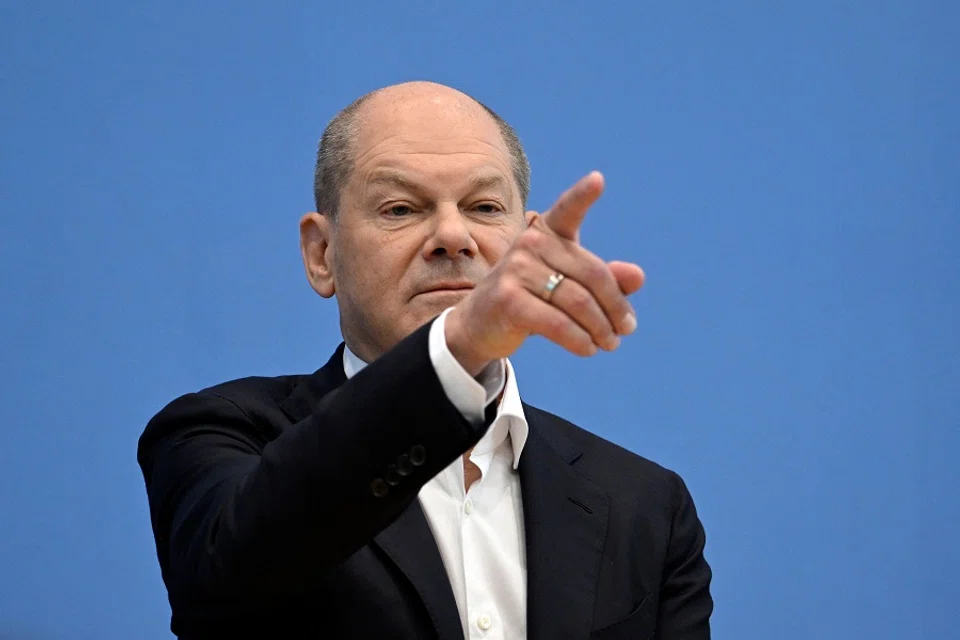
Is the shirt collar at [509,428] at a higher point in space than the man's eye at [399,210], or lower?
lower

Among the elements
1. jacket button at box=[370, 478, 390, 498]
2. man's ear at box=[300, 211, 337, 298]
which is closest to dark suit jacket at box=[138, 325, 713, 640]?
jacket button at box=[370, 478, 390, 498]

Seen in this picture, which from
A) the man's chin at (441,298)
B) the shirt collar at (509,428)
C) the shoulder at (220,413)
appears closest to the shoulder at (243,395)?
the shoulder at (220,413)

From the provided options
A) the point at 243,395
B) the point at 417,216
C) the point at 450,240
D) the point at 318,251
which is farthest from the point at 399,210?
the point at 243,395

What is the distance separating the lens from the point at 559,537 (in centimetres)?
170

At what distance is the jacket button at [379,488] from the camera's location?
1.15 metres

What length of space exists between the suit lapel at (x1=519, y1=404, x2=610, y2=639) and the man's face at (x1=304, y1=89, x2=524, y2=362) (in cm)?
28

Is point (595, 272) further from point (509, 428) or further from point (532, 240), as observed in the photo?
point (509, 428)

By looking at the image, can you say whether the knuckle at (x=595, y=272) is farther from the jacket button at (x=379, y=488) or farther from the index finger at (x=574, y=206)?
the jacket button at (x=379, y=488)

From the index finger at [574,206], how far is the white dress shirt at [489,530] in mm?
448

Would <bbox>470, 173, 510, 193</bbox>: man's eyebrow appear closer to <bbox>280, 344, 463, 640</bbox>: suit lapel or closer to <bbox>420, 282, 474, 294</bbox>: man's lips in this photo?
<bbox>420, 282, 474, 294</bbox>: man's lips

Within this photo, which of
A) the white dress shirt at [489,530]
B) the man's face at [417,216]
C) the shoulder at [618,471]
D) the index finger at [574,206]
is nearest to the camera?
the index finger at [574,206]

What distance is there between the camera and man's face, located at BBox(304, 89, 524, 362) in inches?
68.7

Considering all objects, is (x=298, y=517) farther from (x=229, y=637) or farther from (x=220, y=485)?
(x=229, y=637)

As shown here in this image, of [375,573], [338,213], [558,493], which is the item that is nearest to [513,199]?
[338,213]
